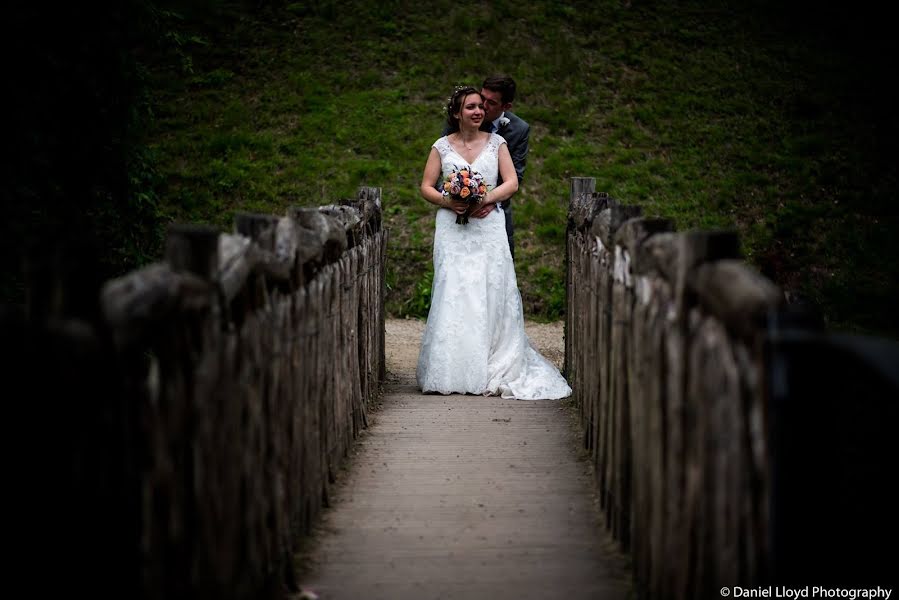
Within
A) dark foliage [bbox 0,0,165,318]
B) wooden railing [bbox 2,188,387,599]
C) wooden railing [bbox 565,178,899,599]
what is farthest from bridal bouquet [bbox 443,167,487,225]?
wooden railing [bbox 2,188,387,599]

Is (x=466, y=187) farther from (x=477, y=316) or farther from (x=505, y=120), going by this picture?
(x=505, y=120)

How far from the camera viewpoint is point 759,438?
2.20 meters

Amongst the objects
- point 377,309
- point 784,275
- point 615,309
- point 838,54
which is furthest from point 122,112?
point 838,54

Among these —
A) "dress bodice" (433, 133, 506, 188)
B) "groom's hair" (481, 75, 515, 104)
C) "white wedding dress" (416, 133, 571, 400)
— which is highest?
"groom's hair" (481, 75, 515, 104)

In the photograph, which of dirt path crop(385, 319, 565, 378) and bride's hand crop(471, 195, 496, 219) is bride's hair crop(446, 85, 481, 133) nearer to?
bride's hand crop(471, 195, 496, 219)

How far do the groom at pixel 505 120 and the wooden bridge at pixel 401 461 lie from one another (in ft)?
11.8

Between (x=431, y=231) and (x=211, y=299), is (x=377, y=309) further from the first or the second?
(x=431, y=231)

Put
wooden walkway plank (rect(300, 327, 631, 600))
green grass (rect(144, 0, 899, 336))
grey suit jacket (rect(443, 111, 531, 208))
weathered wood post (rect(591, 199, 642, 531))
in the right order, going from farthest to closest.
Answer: green grass (rect(144, 0, 899, 336)) < grey suit jacket (rect(443, 111, 531, 208)) < weathered wood post (rect(591, 199, 642, 531)) < wooden walkway plank (rect(300, 327, 631, 600))

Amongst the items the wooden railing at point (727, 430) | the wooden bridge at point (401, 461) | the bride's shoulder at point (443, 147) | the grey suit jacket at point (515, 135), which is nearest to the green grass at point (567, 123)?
the grey suit jacket at point (515, 135)

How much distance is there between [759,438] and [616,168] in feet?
45.9

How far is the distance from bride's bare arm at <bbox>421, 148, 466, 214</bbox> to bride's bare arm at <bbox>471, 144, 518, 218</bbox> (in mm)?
178

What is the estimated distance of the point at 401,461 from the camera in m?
5.42

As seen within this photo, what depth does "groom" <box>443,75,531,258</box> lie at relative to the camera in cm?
856

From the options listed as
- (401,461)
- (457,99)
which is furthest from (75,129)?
(401,461)
